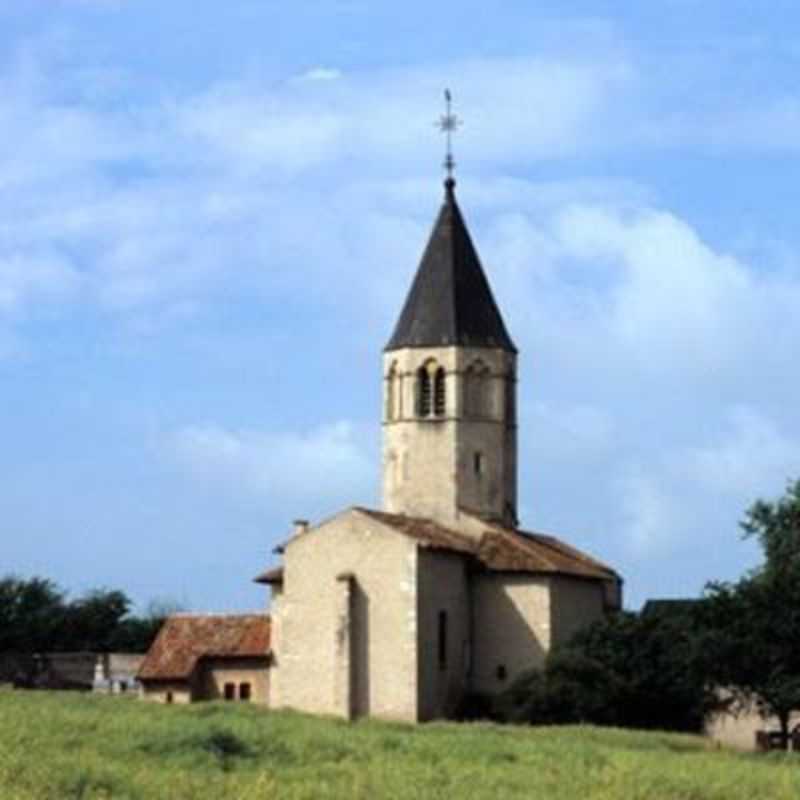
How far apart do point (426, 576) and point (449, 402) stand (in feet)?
26.7

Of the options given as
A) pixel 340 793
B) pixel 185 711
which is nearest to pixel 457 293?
pixel 185 711

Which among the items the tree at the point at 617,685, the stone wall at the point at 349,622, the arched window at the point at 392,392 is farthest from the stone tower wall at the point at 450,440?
the tree at the point at 617,685

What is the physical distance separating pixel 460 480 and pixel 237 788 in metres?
45.7

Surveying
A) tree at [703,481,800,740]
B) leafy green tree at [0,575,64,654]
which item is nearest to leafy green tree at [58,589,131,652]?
leafy green tree at [0,575,64,654]

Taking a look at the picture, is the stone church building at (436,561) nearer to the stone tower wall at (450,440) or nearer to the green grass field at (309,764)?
the stone tower wall at (450,440)

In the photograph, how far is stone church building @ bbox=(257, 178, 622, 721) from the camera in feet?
218

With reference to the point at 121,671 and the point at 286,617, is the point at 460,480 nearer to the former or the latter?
the point at 286,617

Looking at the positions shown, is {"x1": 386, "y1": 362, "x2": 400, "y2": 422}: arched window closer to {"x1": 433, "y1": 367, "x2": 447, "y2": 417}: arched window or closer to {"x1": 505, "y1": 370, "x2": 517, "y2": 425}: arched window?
{"x1": 433, "y1": 367, "x2": 447, "y2": 417}: arched window

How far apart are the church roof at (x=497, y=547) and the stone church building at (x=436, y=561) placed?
0.24 ft

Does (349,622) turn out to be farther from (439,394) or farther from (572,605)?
(439,394)

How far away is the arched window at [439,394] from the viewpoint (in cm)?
7288

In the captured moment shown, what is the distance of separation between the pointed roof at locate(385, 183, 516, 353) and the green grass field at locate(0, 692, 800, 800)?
90.5 ft

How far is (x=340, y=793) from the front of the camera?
27578 millimetres

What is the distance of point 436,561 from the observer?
67.5m
